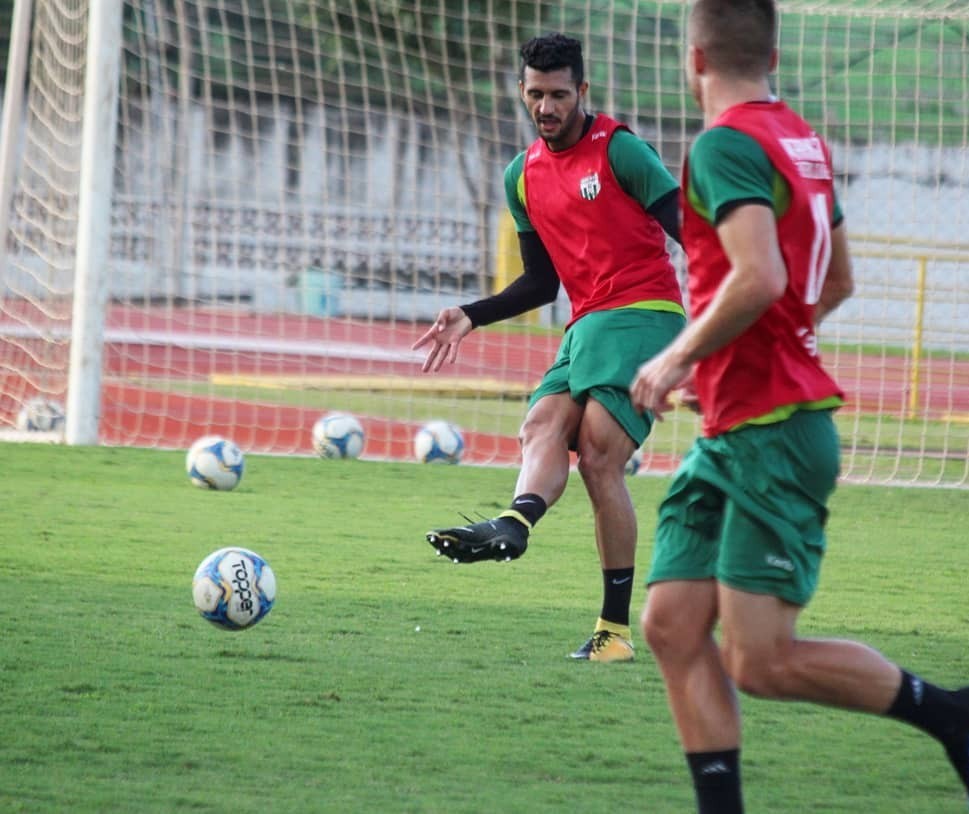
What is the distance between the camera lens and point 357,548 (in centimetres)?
730

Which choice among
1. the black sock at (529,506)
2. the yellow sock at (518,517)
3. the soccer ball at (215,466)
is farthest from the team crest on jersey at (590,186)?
the soccer ball at (215,466)

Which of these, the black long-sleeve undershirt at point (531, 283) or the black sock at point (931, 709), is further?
the black long-sleeve undershirt at point (531, 283)

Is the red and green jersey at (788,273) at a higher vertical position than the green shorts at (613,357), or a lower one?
higher

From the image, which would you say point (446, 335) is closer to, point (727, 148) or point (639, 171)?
point (639, 171)

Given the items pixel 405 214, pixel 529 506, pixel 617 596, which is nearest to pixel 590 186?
pixel 529 506

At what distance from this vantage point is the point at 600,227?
538 cm

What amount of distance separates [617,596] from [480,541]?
0.86 m

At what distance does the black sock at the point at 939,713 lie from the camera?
3.29 metres

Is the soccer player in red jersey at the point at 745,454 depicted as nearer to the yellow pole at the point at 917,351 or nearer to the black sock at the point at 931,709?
the black sock at the point at 931,709

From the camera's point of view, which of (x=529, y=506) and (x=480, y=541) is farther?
(x=529, y=506)

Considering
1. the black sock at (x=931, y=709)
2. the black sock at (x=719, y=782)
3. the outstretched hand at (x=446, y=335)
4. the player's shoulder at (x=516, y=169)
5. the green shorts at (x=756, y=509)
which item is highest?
the player's shoulder at (x=516, y=169)

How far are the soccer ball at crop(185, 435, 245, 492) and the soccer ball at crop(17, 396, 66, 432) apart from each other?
2.24 metres

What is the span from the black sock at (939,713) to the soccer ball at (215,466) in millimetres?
6037

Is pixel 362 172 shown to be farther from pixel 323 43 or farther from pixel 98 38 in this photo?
pixel 98 38
